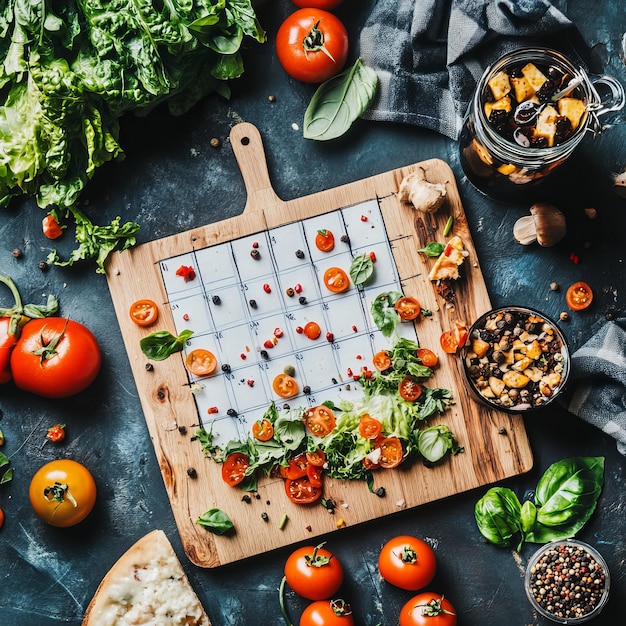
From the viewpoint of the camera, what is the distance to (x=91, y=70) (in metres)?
2.45

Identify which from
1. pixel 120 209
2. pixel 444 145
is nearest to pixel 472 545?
pixel 444 145

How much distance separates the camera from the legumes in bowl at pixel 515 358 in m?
2.53

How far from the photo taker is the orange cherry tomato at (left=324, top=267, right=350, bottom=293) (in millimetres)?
2650

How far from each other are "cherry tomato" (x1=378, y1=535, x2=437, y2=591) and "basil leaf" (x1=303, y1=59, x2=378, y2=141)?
154cm

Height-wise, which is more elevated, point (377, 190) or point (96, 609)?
point (377, 190)

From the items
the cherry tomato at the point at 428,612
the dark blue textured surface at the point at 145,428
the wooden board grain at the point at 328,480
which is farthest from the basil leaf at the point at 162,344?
the cherry tomato at the point at 428,612

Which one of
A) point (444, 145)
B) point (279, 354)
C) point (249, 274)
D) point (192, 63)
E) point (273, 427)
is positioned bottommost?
point (273, 427)

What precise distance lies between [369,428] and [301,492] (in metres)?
0.35

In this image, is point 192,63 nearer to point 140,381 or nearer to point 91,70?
point 91,70

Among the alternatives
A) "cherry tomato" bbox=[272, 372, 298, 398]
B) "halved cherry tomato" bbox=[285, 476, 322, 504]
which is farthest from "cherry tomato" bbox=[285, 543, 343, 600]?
"cherry tomato" bbox=[272, 372, 298, 398]

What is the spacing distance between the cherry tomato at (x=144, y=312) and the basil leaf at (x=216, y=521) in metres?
0.74

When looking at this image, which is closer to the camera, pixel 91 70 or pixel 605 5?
pixel 91 70

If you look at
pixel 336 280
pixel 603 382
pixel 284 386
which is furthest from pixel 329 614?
pixel 603 382

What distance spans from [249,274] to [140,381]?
58 centimetres
